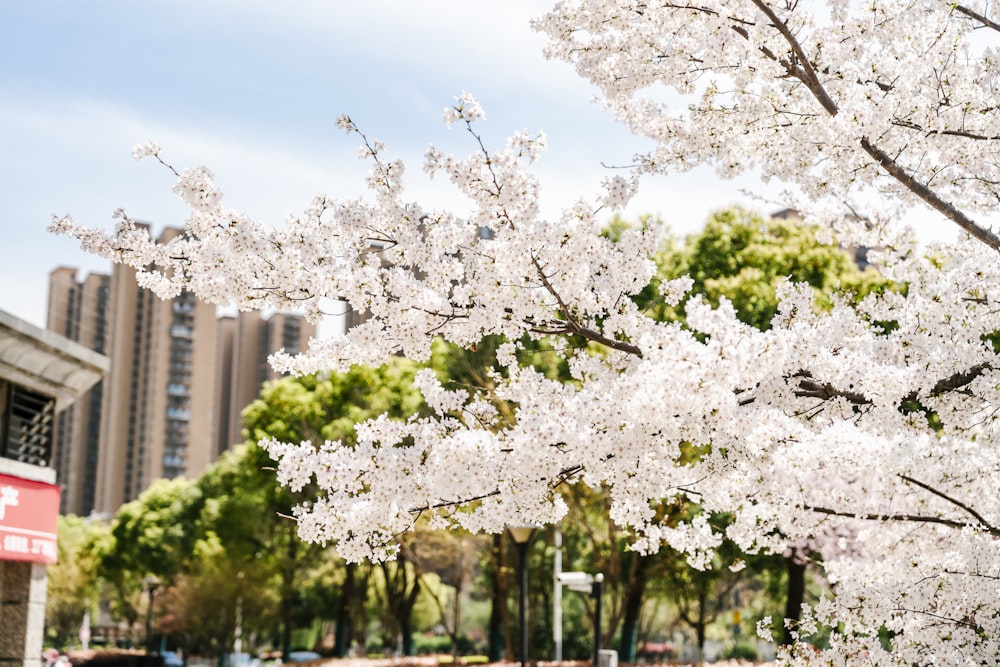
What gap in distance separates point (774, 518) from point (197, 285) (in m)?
4.28

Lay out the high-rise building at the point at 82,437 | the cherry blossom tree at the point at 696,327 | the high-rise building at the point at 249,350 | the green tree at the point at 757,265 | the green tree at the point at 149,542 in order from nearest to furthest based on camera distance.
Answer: the cherry blossom tree at the point at 696,327, the green tree at the point at 757,265, the green tree at the point at 149,542, the high-rise building at the point at 82,437, the high-rise building at the point at 249,350

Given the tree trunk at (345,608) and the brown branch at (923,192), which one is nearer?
the brown branch at (923,192)

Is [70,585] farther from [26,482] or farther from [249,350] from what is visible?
[249,350]

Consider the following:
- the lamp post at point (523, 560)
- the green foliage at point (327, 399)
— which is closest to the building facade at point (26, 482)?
the lamp post at point (523, 560)

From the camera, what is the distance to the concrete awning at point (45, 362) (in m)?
15.2

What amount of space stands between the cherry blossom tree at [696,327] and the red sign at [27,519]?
10699 mm

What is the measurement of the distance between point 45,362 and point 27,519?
263cm

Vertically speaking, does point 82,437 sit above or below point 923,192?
above

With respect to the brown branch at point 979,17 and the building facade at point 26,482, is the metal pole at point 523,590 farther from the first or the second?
the brown branch at point 979,17

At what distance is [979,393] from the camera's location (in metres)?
5.62

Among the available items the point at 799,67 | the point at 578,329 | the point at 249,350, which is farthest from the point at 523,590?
the point at 249,350

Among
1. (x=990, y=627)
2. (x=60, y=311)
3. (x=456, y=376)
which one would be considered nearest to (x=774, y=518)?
(x=990, y=627)

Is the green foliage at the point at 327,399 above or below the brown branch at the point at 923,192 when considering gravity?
above

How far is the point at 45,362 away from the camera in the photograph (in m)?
16.7
